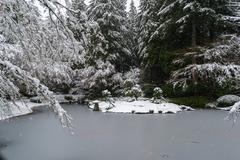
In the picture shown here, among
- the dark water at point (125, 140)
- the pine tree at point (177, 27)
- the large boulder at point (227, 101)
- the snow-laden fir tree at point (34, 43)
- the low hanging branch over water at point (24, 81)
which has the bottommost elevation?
the dark water at point (125, 140)

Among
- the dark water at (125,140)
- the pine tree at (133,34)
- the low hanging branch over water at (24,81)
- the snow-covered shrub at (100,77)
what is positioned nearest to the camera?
the low hanging branch over water at (24,81)

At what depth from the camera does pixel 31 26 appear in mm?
3502

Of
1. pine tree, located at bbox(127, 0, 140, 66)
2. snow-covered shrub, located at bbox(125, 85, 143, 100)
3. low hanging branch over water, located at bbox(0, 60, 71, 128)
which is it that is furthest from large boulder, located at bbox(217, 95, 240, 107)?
low hanging branch over water, located at bbox(0, 60, 71, 128)

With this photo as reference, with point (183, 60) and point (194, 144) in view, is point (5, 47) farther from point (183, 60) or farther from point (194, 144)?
point (183, 60)

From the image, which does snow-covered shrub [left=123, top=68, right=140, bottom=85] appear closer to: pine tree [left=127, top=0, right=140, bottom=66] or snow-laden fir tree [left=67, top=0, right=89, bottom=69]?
pine tree [left=127, top=0, right=140, bottom=66]

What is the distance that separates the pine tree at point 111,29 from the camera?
25.3 m

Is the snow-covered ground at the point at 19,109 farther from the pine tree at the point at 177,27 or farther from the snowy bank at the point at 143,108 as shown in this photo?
the pine tree at the point at 177,27

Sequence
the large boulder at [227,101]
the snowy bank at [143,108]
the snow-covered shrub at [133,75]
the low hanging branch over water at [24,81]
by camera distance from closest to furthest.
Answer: the low hanging branch over water at [24,81]
the snowy bank at [143,108]
the large boulder at [227,101]
the snow-covered shrub at [133,75]

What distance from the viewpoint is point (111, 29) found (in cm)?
2608

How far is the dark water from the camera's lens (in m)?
7.20

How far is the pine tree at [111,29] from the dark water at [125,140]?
43.3 feet

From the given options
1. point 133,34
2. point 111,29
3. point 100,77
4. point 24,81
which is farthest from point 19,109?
point 133,34

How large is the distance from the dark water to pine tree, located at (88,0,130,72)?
520 inches

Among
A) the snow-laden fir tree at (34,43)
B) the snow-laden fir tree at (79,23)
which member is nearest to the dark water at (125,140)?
the snow-laden fir tree at (34,43)
